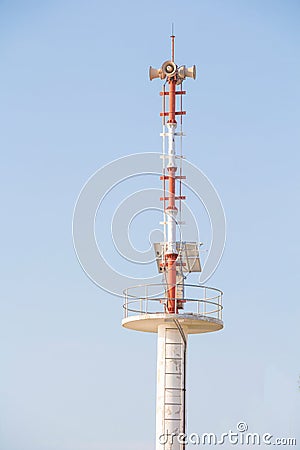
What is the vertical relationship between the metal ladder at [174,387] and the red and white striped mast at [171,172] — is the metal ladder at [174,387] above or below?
below

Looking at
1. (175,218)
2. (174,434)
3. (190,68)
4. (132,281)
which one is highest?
(190,68)

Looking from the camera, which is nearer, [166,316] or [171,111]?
[166,316]

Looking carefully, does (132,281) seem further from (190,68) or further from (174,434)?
(190,68)

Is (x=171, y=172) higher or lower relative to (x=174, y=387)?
higher

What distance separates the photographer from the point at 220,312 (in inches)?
1421

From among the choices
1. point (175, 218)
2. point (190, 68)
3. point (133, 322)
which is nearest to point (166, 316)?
point (133, 322)

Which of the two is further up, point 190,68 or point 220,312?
point 190,68

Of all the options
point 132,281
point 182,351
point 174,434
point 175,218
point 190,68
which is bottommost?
point 174,434

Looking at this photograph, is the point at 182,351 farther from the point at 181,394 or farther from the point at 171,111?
the point at 171,111

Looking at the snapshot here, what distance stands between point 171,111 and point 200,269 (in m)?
6.05

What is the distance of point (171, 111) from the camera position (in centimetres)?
3784

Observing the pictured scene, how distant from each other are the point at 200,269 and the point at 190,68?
7.55 metres

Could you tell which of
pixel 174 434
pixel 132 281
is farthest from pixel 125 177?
pixel 174 434

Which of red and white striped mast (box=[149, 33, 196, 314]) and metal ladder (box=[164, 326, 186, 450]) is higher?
red and white striped mast (box=[149, 33, 196, 314])
